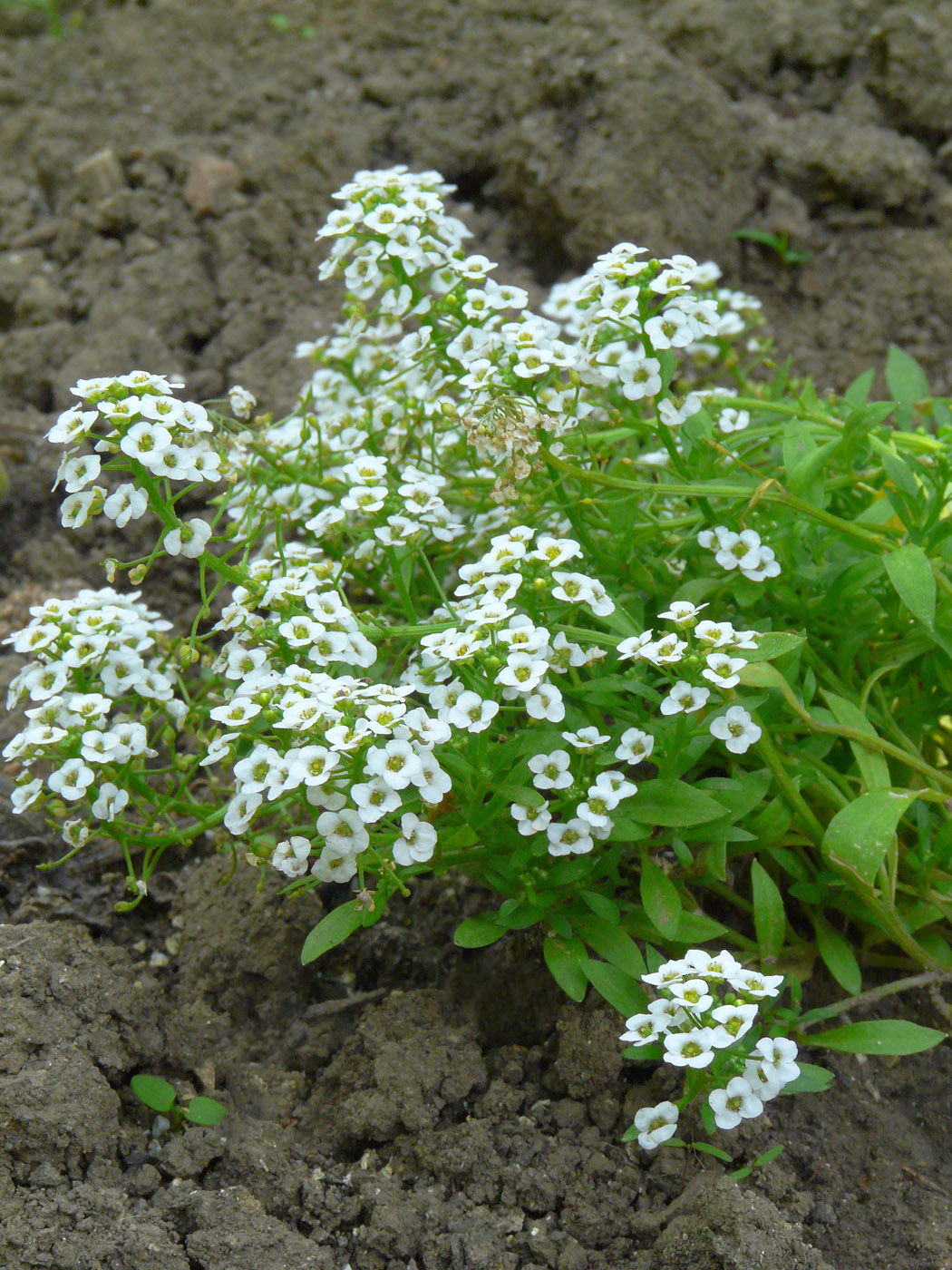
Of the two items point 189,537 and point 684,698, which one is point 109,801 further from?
point 684,698

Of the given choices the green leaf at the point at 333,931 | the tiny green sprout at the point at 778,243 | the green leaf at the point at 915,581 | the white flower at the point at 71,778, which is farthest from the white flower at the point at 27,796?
the tiny green sprout at the point at 778,243

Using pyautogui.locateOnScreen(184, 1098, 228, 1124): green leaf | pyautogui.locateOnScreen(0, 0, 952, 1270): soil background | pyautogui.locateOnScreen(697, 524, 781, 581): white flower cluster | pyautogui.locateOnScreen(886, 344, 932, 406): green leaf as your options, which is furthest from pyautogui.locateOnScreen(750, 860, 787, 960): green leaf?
pyautogui.locateOnScreen(886, 344, 932, 406): green leaf

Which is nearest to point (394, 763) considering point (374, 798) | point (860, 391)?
point (374, 798)

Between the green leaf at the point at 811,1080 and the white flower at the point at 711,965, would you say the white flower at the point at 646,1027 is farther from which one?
the green leaf at the point at 811,1080

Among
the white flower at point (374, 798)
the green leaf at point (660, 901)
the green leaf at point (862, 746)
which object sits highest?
the white flower at point (374, 798)

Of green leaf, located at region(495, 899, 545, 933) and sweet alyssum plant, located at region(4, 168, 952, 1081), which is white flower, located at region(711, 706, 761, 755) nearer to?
sweet alyssum plant, located at region(4, 168, 952, 1081)

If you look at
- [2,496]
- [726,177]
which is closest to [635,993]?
[2,496]

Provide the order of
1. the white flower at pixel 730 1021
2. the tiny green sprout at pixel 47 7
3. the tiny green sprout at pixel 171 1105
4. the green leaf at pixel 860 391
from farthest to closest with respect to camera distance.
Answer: the tiny green sprout at pixel 47 7, the green leaf at pixel 860 391, the tiny green sprout at pixel 171 1105, the white flower at pixel 730 1021
